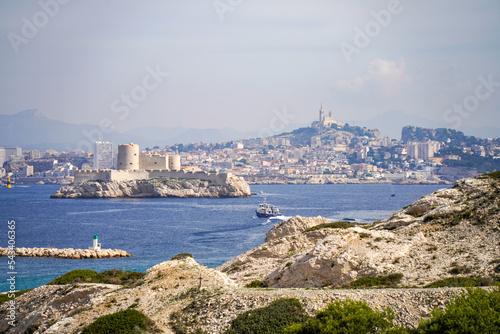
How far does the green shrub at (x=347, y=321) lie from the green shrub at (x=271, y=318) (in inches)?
19.1

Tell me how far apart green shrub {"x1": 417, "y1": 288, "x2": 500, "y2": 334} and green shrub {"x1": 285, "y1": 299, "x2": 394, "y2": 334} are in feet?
1.95

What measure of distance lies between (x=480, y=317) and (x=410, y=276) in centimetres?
405

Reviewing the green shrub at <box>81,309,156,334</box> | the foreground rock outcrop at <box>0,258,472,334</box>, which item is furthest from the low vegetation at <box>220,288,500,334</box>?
the green shrub at <box>81,309,156,334</box>

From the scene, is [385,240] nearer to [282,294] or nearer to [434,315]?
[282,294]

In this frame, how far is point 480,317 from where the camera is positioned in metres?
7.21

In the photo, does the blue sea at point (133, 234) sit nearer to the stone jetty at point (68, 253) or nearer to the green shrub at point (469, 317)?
the stone jetty at point (68, 253)

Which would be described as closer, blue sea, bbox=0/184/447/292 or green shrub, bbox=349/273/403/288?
green shrub, bbox=349/273/403/288

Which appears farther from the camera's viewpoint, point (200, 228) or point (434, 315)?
point (200, 228)

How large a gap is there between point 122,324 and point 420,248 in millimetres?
7301

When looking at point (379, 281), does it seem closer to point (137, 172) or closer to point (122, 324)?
point (122, 324)

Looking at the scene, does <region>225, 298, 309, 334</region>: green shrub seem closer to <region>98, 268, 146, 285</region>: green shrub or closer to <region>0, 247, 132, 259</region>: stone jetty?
<region>98, 268, 146, 285</region>: green shrub

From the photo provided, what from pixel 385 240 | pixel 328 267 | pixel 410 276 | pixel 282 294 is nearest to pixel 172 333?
pixel 282 294

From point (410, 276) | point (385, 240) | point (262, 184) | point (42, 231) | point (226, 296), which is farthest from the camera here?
point (262, 184)

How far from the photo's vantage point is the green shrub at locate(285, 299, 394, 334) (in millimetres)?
7680
